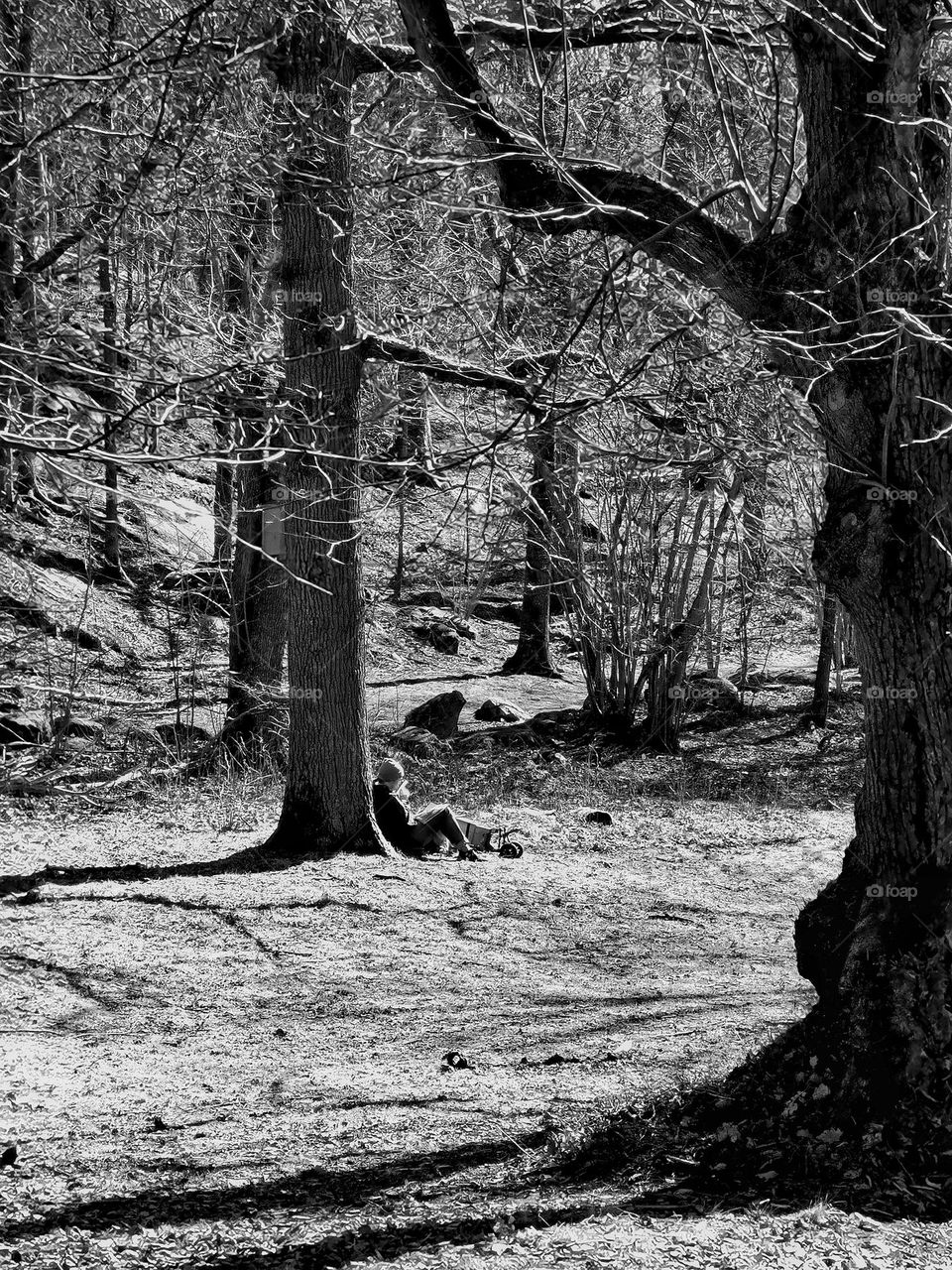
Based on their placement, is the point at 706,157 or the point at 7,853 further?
the point at 7,853

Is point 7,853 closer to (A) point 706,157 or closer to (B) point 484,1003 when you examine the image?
(B) point 484,1003

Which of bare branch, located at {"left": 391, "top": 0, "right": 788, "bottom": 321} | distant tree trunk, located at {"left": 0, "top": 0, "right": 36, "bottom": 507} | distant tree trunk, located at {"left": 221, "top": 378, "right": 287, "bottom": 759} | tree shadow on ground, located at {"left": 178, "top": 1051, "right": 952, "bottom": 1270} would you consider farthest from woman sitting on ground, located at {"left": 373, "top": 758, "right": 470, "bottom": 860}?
bare branch, located at {"left": 391, "top": 0, "right": 788, "bottom": 321}

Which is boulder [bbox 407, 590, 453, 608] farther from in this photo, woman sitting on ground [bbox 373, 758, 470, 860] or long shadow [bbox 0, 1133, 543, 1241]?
long shadow [bbox 0, 1133, 543, 1241]

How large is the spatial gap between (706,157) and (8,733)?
26.2ft

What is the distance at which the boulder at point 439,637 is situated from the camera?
705 inches

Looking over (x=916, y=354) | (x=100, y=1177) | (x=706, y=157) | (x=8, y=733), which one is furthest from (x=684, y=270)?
(x=8, y=733)

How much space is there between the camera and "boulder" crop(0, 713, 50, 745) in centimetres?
1135

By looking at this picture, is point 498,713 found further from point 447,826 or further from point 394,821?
point 394,821

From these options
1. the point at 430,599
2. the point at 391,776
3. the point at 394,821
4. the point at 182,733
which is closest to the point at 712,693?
the point at 430,599

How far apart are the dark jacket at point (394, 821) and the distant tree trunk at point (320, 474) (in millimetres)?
209

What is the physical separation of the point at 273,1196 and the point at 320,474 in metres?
4.80

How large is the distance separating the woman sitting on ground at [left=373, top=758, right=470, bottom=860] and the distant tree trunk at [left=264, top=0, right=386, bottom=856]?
0.22 m

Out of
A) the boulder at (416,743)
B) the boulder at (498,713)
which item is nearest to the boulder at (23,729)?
the boulder at (416,743)

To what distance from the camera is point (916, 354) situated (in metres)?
3.81
